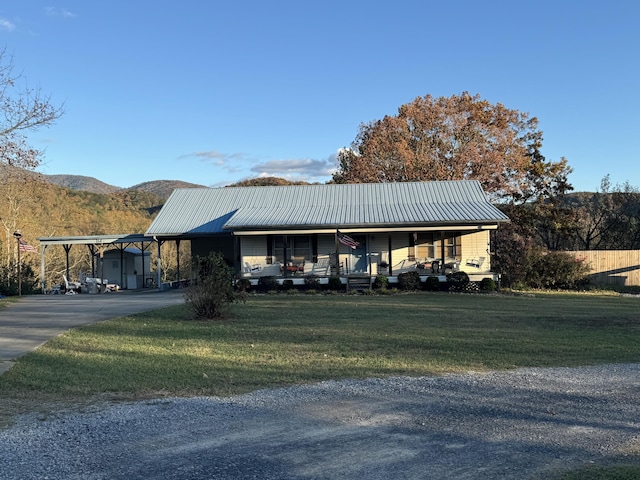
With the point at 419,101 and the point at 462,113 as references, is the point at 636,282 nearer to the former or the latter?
the point at 462,113

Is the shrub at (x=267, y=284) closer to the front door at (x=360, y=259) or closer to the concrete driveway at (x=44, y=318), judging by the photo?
the front door at (x=360, y=259)

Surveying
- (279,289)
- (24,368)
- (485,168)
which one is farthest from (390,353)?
(485,168)

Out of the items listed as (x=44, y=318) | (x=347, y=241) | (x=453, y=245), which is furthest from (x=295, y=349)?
(x=453, y=245)

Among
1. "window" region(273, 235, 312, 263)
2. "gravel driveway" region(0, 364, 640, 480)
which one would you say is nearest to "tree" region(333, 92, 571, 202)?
"window" region(273, 235, 312, 263)

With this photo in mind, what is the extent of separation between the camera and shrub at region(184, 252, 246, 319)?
14523 millimetres

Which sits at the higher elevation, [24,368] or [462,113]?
[462,113]

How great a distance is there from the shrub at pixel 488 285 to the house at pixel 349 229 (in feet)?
3.50

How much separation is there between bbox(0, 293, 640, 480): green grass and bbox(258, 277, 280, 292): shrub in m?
7.71

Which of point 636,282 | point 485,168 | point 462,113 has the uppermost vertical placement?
point 462,113

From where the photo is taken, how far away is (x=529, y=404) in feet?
21.6

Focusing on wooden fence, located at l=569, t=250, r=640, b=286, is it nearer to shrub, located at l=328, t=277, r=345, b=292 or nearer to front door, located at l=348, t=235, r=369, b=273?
front door, located at l=348, t=235, r=369, b=273

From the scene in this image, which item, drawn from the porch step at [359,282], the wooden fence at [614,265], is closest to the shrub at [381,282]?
the porch step at [359,282]

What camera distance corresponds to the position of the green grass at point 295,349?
7.65 metres

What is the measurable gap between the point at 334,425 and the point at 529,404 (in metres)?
2.33
